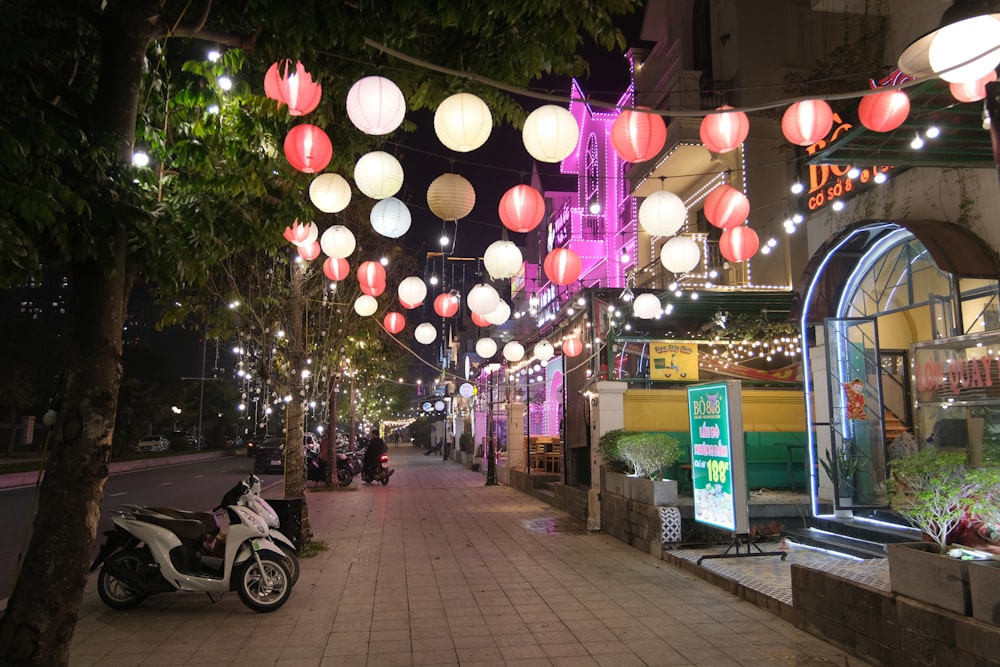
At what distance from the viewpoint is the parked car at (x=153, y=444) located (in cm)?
4746

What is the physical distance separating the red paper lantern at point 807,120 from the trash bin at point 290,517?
26.2 ft

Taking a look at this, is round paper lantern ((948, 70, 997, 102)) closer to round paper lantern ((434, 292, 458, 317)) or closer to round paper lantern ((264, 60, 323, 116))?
round paper lantern ((264, 60, 323, 116))

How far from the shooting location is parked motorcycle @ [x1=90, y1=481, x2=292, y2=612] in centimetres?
654

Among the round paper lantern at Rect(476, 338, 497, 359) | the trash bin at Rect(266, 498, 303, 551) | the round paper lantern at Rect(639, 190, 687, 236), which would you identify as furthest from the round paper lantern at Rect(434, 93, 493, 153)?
the round paper lantern at Rect(476, 338, 497, 359)

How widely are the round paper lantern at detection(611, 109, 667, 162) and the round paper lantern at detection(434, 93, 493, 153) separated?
1.50 meters

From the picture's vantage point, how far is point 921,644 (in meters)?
4.52

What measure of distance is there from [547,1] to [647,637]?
556cm

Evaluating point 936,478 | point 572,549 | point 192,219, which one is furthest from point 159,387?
point 936,478

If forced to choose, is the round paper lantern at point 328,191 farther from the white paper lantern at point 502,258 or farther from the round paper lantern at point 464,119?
the white paper lantern at point 502,258

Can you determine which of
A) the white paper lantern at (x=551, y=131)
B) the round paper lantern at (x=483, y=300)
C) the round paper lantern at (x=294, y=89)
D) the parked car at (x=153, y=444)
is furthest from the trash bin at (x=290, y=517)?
the parked car at (x=153, y=444)

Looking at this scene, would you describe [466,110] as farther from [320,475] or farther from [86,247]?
[320,475]

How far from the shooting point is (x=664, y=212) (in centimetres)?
804

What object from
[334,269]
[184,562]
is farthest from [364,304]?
[184,562]

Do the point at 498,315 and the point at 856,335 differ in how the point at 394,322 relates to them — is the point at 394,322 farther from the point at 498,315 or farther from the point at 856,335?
the point at 856,335
